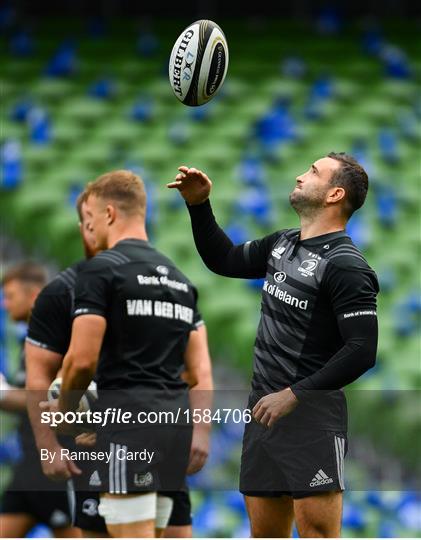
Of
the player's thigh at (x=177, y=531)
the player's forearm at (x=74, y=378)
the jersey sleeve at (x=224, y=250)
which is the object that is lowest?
the player's thigh at (x=177, y=531)

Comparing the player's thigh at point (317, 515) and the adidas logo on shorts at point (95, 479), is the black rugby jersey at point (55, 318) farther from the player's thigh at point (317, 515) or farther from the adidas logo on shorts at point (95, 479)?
the player's thigh at point (317, 515)

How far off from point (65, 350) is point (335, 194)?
4.20 ft

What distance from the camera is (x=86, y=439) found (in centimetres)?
418

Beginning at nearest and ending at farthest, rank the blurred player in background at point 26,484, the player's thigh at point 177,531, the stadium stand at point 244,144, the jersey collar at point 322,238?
the jersey collar at point 322,238
the player's thigh at point 177,531
the blurred player in background at point 26,484
the stadium stand at point 244,144

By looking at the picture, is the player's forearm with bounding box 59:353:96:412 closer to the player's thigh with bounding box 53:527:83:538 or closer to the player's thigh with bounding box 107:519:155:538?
the player's thigh with bounding box 107:519:155:538

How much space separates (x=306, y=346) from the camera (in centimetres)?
377

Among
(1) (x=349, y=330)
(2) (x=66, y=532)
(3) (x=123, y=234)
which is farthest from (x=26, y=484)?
(1) (x=349, y=330)

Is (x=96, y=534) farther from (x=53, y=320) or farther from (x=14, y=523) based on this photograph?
(x=14, y=523)

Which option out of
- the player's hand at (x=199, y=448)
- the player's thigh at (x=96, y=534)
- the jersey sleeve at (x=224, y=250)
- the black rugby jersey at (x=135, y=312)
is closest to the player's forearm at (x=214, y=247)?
the jersey sleeve at (x=224, y=250)

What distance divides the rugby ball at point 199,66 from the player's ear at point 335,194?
86 centimetres

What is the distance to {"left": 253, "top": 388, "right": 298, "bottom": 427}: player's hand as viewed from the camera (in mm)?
3664

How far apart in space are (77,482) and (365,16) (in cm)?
825

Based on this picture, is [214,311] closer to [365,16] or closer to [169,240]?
[169,240]

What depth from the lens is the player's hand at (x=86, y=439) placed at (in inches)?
164
